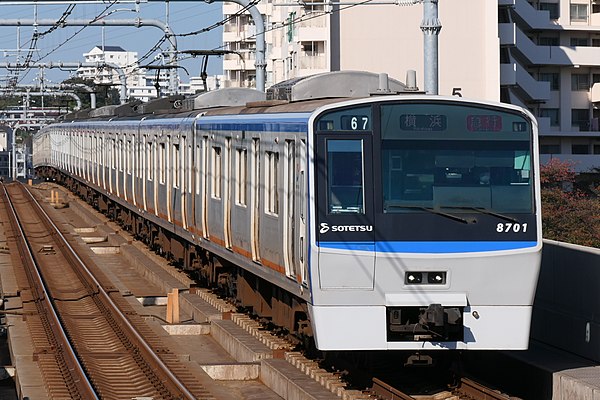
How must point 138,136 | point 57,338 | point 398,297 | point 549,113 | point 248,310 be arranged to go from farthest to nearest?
point 549,113, point 138,136, point 248,310, point 57,338, point 398,297

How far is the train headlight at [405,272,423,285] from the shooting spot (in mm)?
9711

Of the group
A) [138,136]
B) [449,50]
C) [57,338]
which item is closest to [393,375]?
[57,338]

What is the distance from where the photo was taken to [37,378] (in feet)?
37.6

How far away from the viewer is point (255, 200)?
494 inches

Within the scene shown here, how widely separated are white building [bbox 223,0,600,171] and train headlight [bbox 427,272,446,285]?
1116 inches

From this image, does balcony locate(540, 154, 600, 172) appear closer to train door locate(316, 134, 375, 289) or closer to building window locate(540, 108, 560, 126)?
building window locate(540, 108, 560, 126)

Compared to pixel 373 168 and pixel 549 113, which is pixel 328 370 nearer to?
pixel 373 168

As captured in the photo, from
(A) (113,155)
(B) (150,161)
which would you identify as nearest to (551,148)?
(A) (113,155)

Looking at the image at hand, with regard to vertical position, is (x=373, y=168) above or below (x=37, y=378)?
above

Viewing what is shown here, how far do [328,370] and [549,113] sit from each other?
116 ft

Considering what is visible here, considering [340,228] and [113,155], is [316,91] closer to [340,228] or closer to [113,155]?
[340,228]

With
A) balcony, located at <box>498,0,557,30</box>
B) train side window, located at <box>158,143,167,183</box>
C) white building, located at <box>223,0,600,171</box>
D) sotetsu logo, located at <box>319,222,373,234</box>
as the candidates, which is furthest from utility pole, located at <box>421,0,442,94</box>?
balcony, located at <box>498,0,557,30</box>

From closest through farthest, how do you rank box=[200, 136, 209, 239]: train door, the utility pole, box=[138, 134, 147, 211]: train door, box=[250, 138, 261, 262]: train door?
box=[250, 138, 261, 262]: train door → the utility pole → box=[200, 136, 209, 239]: train door → box=[138, 134, 147, 211]: train door

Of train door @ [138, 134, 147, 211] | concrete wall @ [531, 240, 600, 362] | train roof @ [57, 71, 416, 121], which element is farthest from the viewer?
train door @ [138, 134, 147, 211]
